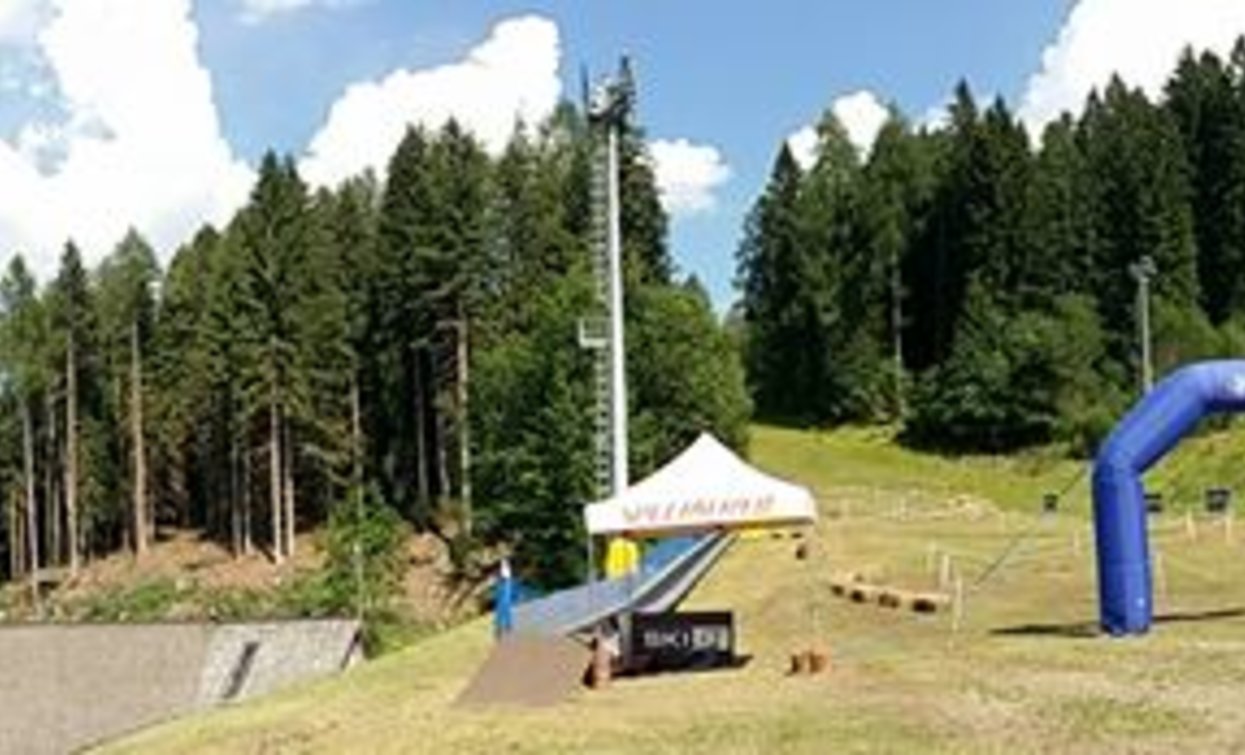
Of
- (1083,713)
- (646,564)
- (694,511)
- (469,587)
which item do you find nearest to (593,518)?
(694,511)

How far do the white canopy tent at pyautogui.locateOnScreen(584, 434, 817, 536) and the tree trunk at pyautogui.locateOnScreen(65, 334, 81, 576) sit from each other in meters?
86.9

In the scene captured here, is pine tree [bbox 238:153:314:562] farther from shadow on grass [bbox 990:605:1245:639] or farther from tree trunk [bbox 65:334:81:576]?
shadow on grass [bbox 990:605:1245:639]

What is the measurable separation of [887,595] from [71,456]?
8495 centimetres

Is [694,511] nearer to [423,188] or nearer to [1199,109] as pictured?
[423,188]

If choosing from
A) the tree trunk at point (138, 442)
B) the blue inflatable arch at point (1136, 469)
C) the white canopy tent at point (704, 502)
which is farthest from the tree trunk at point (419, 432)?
the white canopy tent at point (704, 502)

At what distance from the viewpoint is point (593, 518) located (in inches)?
1206

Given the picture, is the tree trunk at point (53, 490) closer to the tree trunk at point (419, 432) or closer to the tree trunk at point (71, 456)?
the tree trunk at point (71, 456)

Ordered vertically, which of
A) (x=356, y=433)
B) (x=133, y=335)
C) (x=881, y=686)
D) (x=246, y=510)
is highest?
(x=133, y=335)

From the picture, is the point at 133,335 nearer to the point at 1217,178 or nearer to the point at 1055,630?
the point at 1217,178

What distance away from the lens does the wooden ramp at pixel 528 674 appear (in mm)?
28344

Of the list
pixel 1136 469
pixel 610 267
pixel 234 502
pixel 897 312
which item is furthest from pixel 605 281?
pixel 897 312

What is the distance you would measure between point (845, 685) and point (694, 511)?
3922 millimetres

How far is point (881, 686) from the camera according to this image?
26922 millimetres

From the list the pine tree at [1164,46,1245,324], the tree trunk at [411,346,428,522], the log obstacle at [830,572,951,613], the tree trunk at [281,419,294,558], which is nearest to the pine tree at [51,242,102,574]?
the tree trunk at [281,419,294,558]
